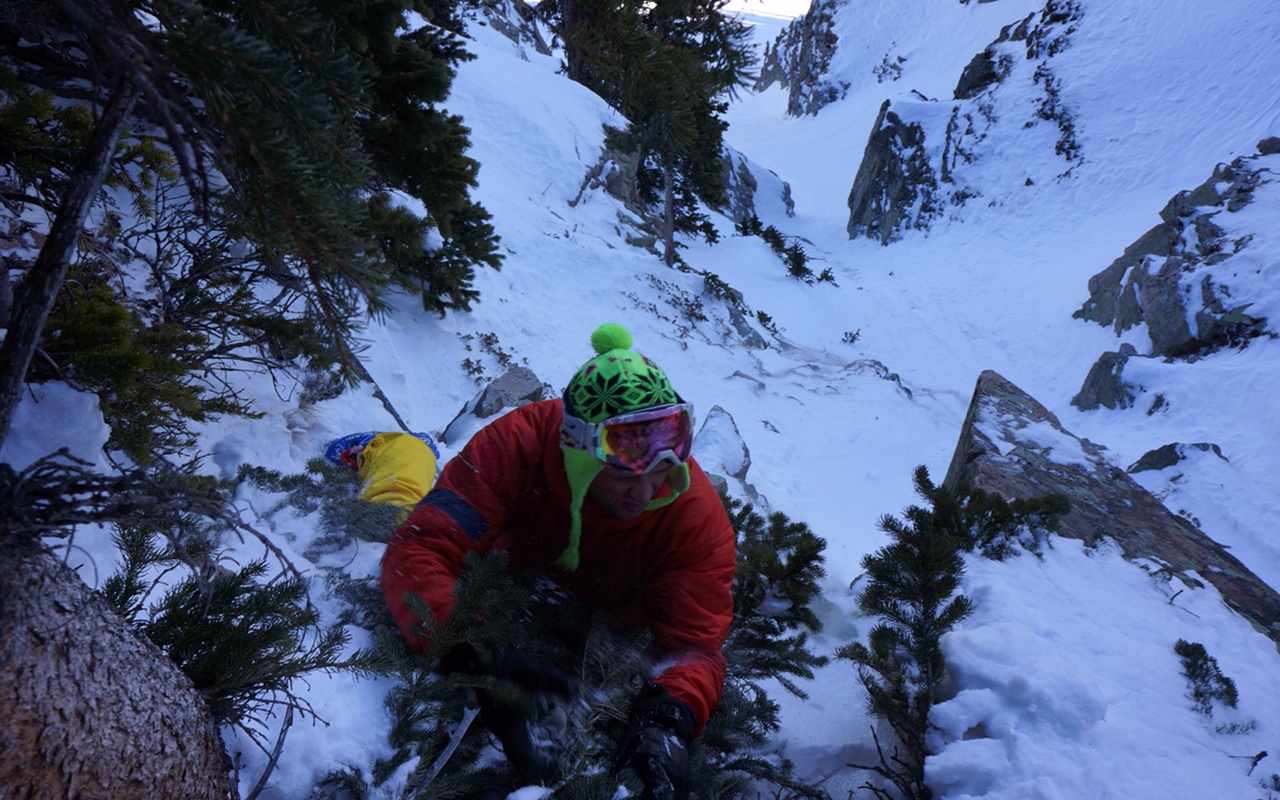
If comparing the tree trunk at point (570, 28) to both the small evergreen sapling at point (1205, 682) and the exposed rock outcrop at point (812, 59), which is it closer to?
the small evergreen sapling at point (1205, 682)

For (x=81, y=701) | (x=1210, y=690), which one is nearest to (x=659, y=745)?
(x=81, y=701)

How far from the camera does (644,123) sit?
1.99 metres

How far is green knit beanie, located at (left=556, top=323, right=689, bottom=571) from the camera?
238cm

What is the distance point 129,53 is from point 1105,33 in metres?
34.1

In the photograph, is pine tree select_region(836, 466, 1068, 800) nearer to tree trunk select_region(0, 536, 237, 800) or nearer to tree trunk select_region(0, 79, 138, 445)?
tree trunk select_region(0, 536, 237, 800)

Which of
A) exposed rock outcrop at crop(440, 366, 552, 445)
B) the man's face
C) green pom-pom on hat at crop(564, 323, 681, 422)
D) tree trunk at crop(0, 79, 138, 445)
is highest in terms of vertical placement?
exposed rock outcrop at crop(440, 366, 552, 445)

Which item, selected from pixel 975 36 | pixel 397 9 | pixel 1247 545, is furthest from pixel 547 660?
pixel 975 36

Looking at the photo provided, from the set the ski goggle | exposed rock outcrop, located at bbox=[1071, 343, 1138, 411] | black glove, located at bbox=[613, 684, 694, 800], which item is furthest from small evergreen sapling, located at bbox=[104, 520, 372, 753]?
exposed rock outcrop, located at bbox=[1071, 343, 1138, 411]

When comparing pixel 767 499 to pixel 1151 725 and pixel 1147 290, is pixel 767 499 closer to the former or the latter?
pixel 1151 725

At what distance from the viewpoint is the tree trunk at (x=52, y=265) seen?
103 cm

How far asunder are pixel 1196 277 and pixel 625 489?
15556 mm

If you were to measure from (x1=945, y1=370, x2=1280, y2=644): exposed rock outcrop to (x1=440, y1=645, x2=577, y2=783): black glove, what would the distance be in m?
3.31

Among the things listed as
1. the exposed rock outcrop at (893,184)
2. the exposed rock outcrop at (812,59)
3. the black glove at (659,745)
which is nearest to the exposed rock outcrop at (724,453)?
the black glove at (659,745)

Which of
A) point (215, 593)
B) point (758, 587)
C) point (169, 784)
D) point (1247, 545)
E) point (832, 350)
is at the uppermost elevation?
point (832, 350)
